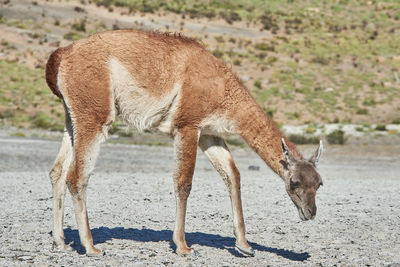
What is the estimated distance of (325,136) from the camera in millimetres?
26172

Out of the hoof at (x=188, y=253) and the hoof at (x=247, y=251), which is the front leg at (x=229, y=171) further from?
the hoof at (x=188, y=253)

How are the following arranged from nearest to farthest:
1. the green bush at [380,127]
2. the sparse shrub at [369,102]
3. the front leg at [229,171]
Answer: the front leg at [229,171]
the green bush at [380,127]
the sparse shrub at [369,102]

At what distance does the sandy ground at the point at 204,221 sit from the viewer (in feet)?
22.5

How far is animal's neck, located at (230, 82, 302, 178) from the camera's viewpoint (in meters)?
6.80

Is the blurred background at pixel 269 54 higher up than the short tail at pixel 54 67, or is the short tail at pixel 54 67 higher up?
the short tail at pixel 54 67

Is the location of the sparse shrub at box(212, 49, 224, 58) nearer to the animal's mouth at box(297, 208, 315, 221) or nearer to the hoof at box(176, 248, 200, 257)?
the hoof at box(176, 248, 200, 257)

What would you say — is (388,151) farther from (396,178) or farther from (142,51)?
(142,51)

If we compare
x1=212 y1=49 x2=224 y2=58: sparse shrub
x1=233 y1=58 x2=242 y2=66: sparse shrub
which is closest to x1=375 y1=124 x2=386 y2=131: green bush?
x1=233 y1=58 x2=242 y2=66: sparse shrub

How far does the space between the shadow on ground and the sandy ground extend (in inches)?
0.5

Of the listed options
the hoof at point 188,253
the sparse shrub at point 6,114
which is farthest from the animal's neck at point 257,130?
the sparse shrub at point 6,114

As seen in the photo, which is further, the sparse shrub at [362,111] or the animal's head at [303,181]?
the sparse shrub at [362,111]

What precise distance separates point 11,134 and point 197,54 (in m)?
19.2

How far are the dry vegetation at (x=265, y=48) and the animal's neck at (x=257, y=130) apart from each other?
2185 centimetres

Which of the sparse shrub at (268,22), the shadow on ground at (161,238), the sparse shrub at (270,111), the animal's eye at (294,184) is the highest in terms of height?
the animal's eye at (294,184)
